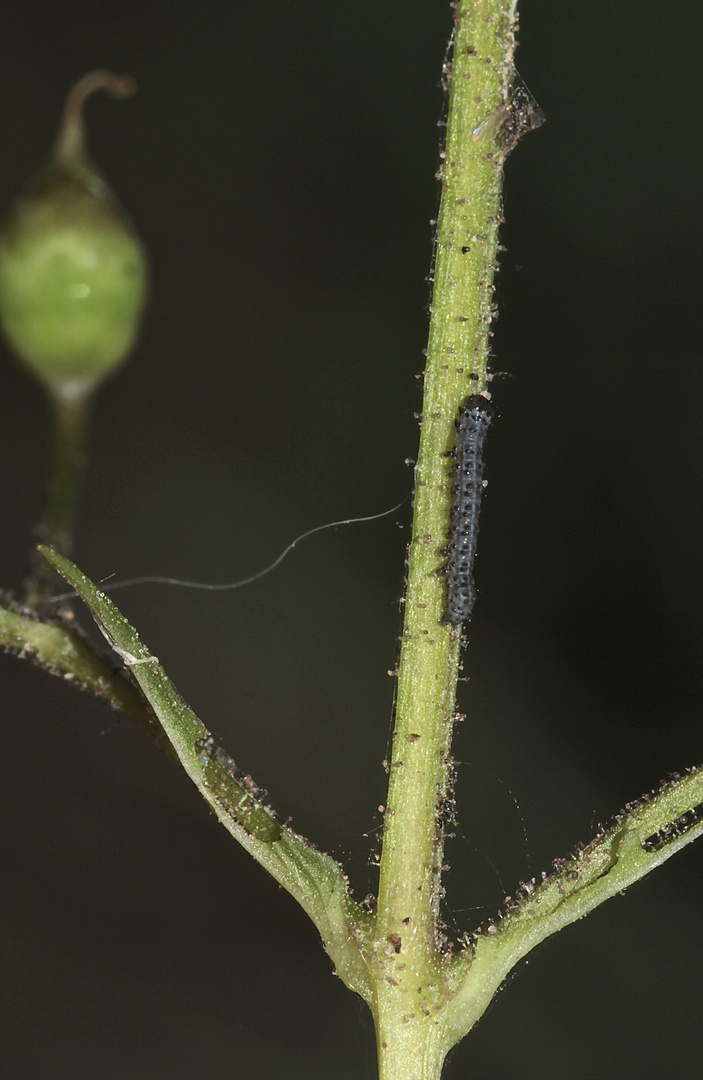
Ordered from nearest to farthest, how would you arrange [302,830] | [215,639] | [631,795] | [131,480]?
[631,795] < [302,830] < [215,639] < [131,480]

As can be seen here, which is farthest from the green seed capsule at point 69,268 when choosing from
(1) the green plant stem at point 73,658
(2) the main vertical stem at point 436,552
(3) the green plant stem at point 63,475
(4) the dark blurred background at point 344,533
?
(4) the dark blurred background at point 344,533

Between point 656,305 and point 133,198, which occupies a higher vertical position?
point 133,198

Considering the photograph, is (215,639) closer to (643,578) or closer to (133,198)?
(643,578)

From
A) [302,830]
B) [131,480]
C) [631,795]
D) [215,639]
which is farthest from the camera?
[131,480]

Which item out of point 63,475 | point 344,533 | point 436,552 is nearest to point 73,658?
point 63,475

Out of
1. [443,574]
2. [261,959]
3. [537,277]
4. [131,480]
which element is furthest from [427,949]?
[131,480]

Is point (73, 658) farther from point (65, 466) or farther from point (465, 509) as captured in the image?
point (465, 509)
